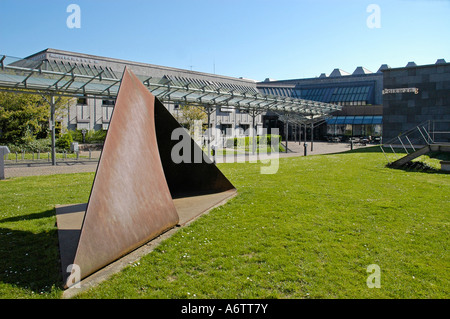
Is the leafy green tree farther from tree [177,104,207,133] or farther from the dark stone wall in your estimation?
the dark stone wall

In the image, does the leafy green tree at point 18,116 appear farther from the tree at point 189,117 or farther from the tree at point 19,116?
the tree at point 189,117

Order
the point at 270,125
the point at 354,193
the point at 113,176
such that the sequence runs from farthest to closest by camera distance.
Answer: the point at 270,125, the point at 354,193, the point at 113,176

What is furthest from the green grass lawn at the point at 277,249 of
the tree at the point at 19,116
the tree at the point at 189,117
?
the tree at the point at 189,117

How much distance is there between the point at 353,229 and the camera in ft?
22.3

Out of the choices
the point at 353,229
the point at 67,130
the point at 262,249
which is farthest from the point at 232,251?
the point at 67,130

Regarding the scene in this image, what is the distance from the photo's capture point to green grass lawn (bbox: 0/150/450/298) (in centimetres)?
446

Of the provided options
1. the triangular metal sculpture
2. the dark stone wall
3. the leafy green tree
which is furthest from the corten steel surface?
the dark stone wall

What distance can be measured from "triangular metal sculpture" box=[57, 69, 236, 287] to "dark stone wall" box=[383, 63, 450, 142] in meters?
25.5

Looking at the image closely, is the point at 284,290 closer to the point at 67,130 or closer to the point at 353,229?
the point at 353,229

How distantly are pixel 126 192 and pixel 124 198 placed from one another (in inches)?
5.1

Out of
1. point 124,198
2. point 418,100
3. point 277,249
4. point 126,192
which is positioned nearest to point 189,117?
point 418,100

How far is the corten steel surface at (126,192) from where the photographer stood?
4961 millimetres

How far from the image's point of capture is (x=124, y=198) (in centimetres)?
568
